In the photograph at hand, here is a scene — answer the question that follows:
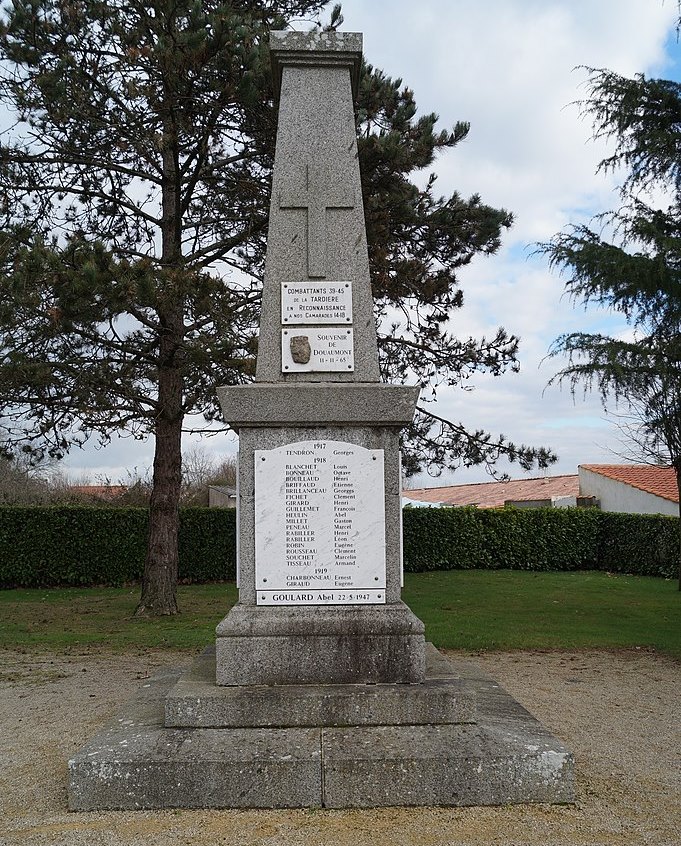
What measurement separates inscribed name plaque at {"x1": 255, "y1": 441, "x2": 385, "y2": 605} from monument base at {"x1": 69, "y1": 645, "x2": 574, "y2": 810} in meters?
0.77

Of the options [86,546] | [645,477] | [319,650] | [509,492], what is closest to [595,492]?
[645,477]

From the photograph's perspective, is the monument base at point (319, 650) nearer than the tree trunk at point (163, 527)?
Yes

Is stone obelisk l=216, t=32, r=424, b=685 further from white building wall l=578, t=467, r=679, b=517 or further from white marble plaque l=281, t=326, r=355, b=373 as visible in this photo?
white building wall l=578, t=467, r=679, b=517

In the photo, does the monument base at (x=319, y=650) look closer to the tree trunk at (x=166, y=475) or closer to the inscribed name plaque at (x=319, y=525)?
the inscribed name plaque at (x=319, y=525)

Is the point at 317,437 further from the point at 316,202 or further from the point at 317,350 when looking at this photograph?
the point at 316,202

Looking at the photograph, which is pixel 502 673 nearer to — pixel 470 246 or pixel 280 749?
pixel 280 749

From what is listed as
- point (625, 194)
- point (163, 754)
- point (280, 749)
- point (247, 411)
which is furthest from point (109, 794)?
point (625, 194)

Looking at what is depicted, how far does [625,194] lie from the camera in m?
9.36

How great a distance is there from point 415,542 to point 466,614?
23.6 feet

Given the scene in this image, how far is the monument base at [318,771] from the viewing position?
3580 mm

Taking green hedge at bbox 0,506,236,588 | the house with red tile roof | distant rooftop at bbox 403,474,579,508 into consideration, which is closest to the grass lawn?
green hedge at bbox 0,506,236,588

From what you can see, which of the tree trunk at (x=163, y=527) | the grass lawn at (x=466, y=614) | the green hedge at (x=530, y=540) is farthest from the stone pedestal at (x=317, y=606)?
the green hedge at (x=530, y=540)

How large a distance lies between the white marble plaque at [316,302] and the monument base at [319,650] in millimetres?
1689

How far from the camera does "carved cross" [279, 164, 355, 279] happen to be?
4.69 meters
